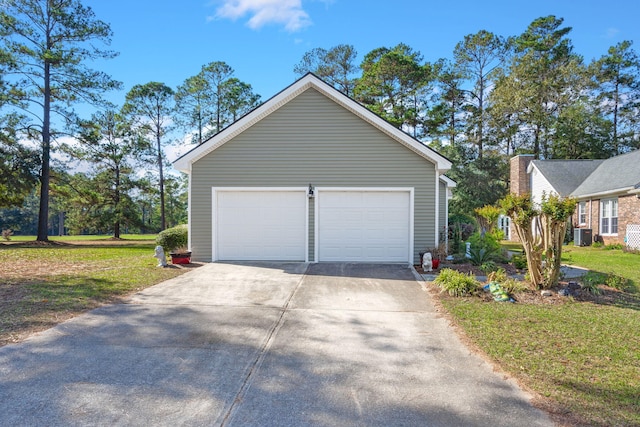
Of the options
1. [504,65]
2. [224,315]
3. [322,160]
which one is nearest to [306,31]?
[322,160]

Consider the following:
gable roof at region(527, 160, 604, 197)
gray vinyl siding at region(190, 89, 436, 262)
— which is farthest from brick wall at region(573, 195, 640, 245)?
gray vinyl siding at region(190, 89, 436, 262)

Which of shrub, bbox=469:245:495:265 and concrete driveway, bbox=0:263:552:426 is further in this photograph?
shrub, bbox=469:245:495:265

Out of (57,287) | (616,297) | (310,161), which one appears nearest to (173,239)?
(57,287)

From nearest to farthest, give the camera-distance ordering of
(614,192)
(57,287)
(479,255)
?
(57,287), (479,255), (614,192)

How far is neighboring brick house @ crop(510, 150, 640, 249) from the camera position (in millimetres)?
17031

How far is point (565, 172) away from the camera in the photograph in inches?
922

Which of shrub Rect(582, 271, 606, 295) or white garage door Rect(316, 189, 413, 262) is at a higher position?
white garage door Rect(316, 189, 413, 262)

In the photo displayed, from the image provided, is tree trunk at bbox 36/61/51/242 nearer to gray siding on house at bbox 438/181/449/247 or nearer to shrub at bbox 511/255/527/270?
gray siding on house at bbox 438/181/449/247

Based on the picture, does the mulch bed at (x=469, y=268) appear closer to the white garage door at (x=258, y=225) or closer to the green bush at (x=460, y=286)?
the green bush at (x=460, y=286)

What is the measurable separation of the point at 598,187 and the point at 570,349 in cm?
1953

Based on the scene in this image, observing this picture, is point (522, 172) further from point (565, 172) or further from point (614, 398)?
point (614, 398)

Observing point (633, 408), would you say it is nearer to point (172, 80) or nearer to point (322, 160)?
point (322, 160)

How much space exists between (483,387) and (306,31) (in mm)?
14161

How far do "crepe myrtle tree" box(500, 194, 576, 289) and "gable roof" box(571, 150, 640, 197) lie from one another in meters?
12.0
